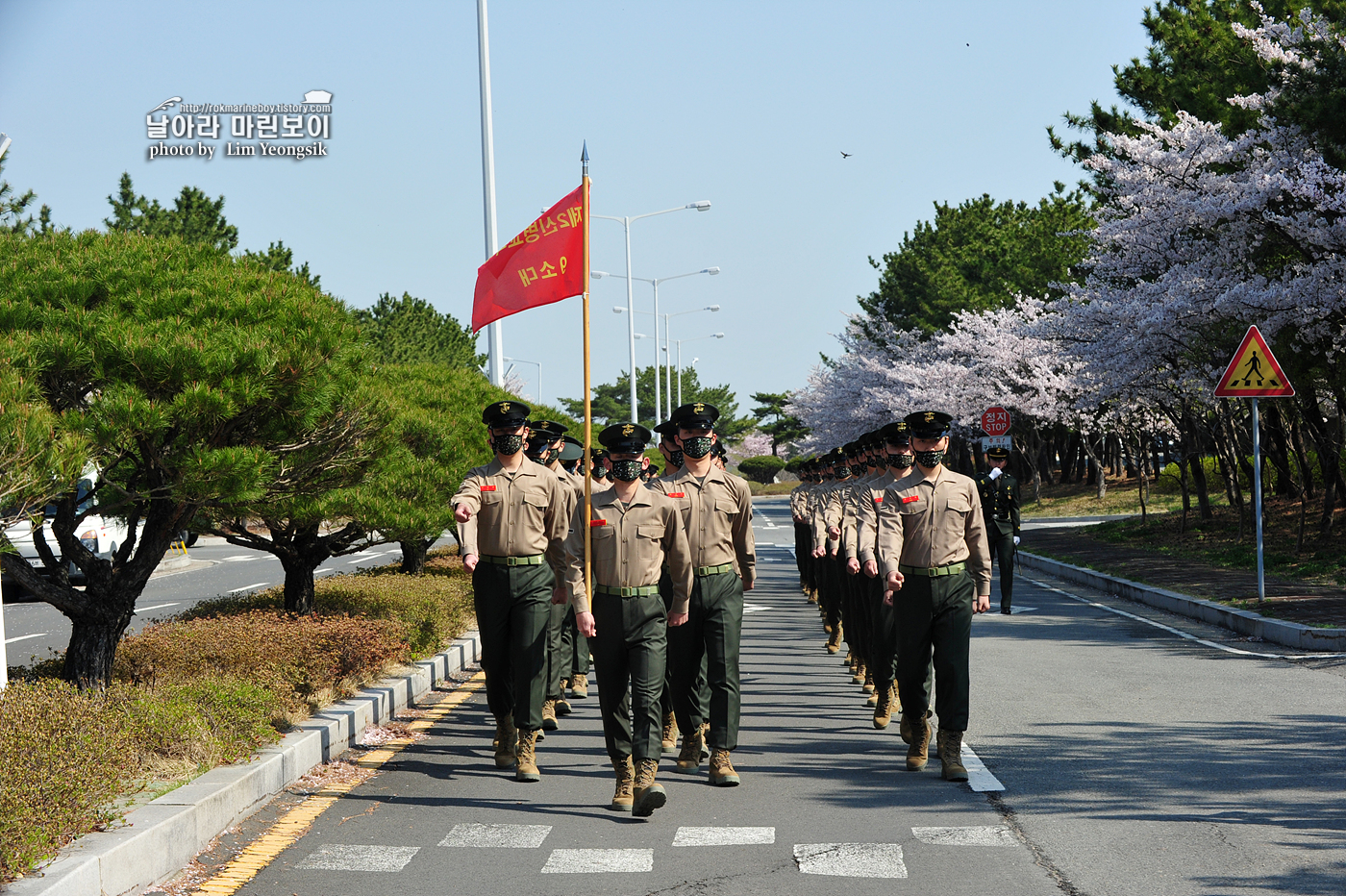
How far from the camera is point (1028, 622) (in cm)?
1503

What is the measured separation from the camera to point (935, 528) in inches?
300

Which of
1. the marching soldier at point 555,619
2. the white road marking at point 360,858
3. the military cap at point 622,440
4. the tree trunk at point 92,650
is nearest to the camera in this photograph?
the white road marking at point 360,858

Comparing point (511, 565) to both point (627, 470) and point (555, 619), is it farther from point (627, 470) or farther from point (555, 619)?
point (627, 470)

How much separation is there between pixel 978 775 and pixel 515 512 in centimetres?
311

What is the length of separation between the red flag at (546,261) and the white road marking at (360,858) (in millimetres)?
3947

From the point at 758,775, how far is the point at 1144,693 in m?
3.94

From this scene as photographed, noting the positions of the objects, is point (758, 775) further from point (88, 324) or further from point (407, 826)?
point (88, 324)

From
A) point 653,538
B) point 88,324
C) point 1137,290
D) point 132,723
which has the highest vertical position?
point 1137,290

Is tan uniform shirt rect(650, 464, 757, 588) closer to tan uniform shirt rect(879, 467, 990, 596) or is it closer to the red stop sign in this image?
tan uniform shirt rect(879, 467, 990, 596)

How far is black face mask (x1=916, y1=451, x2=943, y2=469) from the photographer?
7809 millimetres

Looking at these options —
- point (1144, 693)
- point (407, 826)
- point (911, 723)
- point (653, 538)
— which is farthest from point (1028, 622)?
point (407, 826)

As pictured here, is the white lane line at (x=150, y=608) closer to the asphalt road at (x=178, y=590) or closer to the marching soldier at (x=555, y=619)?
the asphalt road at (x=178, y=590)

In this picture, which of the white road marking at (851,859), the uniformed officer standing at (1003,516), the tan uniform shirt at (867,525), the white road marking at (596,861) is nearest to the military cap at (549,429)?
the tan uniform shirt at (867,525)

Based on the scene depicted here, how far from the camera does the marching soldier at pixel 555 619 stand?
8.74 meters
